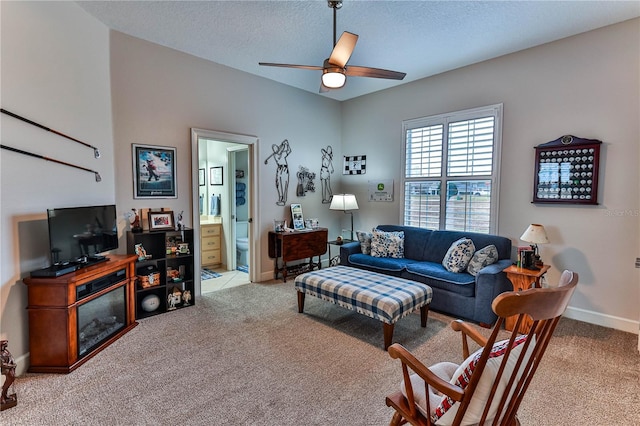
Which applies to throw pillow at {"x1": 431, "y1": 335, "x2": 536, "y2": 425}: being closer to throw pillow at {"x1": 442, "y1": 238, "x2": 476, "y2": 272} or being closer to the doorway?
throw pillow at {"x1": 442, "y1": 238, "x2": 476, "y2": 272}

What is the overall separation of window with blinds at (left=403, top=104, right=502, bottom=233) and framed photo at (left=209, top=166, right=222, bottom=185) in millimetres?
3175

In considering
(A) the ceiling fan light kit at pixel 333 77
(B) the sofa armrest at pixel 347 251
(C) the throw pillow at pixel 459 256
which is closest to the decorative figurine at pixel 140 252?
(B) the sofa armrest at pixel 347 251

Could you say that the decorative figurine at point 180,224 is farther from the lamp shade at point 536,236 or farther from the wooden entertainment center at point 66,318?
the lamp shade at point 536,236

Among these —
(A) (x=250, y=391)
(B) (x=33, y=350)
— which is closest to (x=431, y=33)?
(A) (x=250, y=391)

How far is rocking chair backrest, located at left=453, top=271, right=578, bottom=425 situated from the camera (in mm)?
991

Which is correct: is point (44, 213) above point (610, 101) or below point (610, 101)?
below

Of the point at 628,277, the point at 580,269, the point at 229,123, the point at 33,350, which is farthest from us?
the point at 229,123

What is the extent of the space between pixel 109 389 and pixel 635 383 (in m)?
3.72

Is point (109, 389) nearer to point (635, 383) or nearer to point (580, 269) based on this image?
point (635, 383)

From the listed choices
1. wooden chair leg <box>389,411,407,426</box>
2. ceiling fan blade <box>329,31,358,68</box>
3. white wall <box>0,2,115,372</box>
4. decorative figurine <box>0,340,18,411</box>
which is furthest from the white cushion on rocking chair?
white wall <box>0,2,115,372</box>

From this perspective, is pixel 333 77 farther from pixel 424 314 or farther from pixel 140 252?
pixel 140 252

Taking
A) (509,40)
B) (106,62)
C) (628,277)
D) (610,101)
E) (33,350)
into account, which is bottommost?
(33,350)

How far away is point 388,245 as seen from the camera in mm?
4379

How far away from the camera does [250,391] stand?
7.19 ft
